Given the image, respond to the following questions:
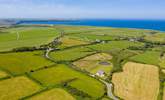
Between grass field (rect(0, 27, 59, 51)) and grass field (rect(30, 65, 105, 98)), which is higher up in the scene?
grass field (rect(30, 65, 105, 98))

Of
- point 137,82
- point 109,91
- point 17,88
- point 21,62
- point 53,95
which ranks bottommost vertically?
point 109,91

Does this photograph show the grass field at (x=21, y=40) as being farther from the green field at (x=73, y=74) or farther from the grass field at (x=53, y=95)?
the grass field at (x=53, y=95)

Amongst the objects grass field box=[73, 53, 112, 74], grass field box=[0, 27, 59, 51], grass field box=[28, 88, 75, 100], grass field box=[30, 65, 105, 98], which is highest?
grass field box=[28, 88, 75, 100]

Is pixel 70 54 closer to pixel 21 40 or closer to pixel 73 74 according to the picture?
pixel 73 74

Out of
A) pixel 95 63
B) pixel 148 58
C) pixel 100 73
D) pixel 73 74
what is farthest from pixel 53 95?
pixel 148 58

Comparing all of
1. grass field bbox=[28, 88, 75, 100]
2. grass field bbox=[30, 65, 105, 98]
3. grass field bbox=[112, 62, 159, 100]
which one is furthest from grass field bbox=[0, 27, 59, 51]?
grass field bbox=[112, 62, 159, 100]

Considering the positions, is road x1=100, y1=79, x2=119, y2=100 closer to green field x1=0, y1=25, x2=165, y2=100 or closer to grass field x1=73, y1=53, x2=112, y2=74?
green field x1=0, y1=25, x2=165, y2=100
